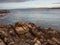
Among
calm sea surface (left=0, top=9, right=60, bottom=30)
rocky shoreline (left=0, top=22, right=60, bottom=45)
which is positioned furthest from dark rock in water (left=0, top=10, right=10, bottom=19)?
rocky shoreline (left=0, top=22, right=60, bottom=45)

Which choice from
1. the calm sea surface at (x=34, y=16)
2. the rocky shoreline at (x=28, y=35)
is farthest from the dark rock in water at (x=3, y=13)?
the rocky shoreline at (x=28, y=35)

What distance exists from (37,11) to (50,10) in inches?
4.5

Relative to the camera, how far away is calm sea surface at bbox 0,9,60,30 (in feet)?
3.27

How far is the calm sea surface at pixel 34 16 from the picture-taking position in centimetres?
100

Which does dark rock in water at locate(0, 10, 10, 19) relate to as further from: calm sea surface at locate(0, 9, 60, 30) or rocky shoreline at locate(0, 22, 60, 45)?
rocky shoreline at locate(0, 22, 60, 45)

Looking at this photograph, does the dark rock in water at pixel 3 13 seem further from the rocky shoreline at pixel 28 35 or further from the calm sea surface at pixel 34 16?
the rocky shoreline at pixel 28 35

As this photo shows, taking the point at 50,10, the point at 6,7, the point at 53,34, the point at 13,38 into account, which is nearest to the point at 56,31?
the point at 53,34

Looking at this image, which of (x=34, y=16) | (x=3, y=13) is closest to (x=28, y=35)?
(x=34, y=16)

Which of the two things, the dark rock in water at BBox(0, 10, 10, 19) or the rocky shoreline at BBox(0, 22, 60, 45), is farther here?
the dark rock in water at BBox(0, 10, 10, 19)

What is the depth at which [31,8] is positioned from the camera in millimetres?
1043

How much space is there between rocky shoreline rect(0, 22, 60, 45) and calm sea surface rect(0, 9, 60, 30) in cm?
9

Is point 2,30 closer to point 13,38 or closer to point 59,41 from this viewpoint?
point 13,38

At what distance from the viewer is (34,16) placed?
1.03 meters

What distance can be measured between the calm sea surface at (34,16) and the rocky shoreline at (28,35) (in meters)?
0.09
